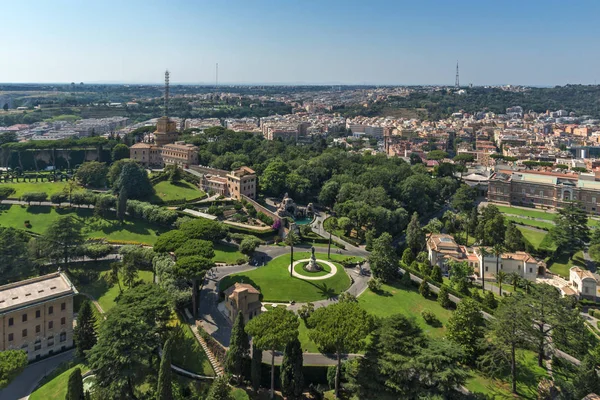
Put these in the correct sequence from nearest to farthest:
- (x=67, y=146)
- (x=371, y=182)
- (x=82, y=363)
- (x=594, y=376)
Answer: (x=594, y=376) → (x=82, y=363) → (x=371, y=182) → (x=67, y=146)

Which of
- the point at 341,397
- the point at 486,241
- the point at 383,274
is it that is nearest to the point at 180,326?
the point at 341,397

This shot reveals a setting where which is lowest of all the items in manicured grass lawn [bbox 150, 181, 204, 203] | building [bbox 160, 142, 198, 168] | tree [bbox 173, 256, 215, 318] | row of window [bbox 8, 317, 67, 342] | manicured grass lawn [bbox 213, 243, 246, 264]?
row of window [bbox 8, 317, 67, 342]

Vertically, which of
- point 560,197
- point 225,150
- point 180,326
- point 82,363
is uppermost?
point 225,150

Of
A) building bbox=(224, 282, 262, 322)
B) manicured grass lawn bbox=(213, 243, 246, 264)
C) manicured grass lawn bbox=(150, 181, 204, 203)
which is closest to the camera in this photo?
building bbox=(224, 282, 262, 322)

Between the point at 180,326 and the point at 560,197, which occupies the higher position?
the point at 560,197

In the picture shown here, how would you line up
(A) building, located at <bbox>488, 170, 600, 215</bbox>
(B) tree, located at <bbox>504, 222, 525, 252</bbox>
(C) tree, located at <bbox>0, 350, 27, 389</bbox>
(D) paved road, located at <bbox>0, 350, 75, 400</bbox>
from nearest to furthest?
(C) tree, located at <bbox>0, 350, 27, 389</bbox> < (D) paved road, located at <bbox>0, 350, 75, 400</bbox> < (B) tree, located at <bbox>504, 222, 525, 252</bbox> < (A) building, located at <bbox>488, 170, 600, 215</bbox>

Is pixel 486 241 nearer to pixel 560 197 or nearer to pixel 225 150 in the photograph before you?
pixel 560 197

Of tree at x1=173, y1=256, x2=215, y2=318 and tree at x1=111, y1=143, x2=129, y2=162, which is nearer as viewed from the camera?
tree at x1=173, y1=256, x2=215, y2=318

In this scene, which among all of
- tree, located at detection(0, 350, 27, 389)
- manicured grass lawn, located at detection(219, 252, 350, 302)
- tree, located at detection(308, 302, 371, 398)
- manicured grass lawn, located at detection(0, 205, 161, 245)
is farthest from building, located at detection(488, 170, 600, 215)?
tree, located at detection(0, 350, 27, 389)

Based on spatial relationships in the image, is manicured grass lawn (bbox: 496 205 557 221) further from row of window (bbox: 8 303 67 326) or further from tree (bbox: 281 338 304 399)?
row of window (bbox: 8 303 67 326)
